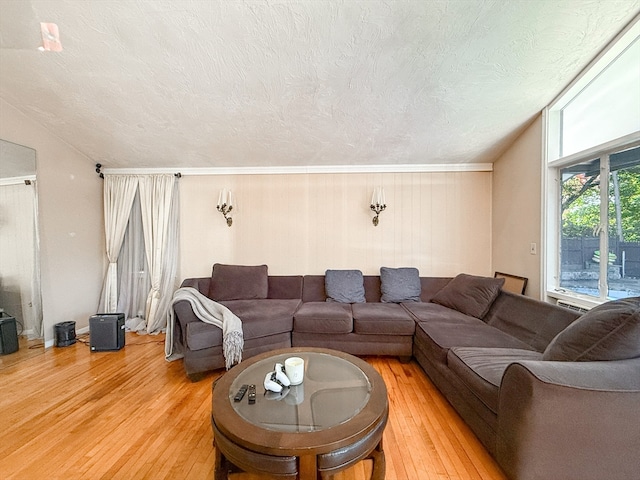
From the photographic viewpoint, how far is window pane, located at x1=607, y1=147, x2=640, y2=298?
1793 millimetres

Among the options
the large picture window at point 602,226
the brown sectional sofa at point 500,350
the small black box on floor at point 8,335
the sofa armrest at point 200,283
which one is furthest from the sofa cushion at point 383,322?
the small black box on floor at point 8,335

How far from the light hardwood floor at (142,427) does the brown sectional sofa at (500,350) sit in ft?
0.55

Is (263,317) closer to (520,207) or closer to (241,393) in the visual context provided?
(241,393)

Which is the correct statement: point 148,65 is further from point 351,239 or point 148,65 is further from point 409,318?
point 409,318

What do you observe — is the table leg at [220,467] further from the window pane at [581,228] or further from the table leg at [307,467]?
the window pane at [581,228]

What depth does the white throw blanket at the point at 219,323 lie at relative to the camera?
7.32 feet

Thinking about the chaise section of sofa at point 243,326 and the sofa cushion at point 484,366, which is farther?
the chaise section of sofa at point 243,326

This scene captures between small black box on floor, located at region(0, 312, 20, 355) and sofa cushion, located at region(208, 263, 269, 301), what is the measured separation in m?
1.85

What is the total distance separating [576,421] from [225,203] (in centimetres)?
363

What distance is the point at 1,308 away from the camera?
2.56m

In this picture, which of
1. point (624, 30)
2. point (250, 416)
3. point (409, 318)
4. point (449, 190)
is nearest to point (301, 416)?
point (250, 416)

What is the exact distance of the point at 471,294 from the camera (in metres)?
2.70

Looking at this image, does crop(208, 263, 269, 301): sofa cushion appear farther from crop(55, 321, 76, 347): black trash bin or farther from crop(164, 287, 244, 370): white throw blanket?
crop(55, 321, 76, 347): black trash bin

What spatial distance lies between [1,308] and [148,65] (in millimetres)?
2813
